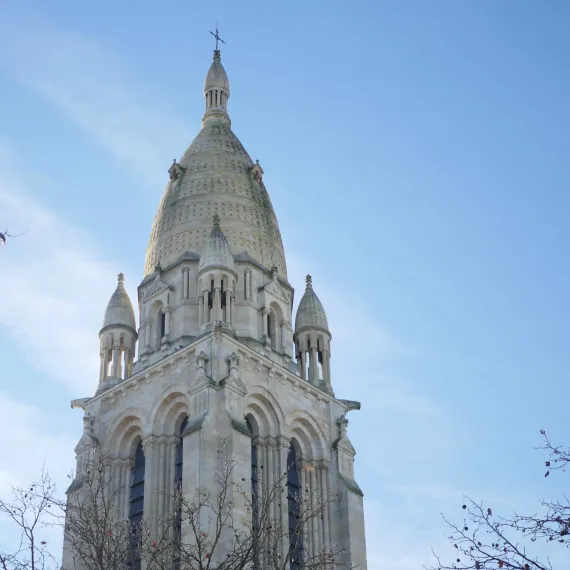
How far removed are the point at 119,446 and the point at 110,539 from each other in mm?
18424

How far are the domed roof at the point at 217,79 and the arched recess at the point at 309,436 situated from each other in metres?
20.2

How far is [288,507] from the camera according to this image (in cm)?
3891

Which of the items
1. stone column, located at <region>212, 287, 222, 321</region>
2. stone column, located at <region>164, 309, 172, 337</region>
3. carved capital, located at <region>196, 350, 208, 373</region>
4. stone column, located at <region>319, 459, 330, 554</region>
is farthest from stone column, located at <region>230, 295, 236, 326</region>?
stone column, located at <region>319, 459, 330, 554</region>

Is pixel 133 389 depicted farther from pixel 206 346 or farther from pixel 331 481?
pixel 331 481

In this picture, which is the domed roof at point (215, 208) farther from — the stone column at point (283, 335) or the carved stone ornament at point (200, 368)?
the carved stone ornament at point (200, 368)

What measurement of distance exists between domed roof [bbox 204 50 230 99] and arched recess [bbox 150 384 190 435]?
66.4 ft

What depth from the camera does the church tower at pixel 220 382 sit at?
37.6m

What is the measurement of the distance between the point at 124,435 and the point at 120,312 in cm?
618

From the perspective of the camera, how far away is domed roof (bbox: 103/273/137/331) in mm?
44875

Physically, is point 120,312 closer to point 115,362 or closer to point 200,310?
point 115,362

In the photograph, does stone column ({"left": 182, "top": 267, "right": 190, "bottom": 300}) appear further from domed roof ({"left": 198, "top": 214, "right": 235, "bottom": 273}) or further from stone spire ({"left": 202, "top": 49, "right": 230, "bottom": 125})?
stone spire ({"left": 202, "top": 49, "right": 230, "bottom": 125})

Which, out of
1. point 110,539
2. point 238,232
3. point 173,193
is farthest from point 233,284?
point 110,539

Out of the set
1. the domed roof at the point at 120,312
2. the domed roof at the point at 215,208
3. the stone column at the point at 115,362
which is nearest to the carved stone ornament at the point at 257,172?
the domed roof at the point at 215,208

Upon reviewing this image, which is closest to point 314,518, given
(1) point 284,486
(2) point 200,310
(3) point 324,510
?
(3) point 324,510
